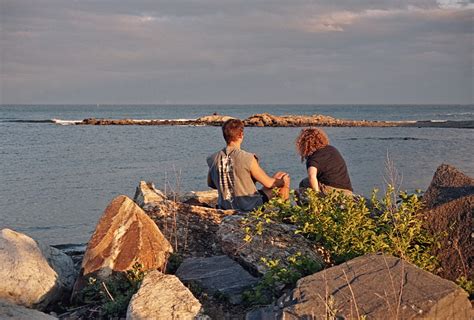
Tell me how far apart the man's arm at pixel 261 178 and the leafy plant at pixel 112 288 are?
9.37ft

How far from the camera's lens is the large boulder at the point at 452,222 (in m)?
6.28

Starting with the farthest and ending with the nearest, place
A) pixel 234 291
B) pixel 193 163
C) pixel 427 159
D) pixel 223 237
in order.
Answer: pixel 427 159 < pixel 193 163 < pixel 223 237 < pixel 234 291

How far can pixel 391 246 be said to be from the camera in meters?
6.48

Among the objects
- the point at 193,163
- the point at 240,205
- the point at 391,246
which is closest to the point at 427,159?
the point at 193,163

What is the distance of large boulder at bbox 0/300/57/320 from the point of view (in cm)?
567

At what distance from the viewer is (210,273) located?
6602 mm

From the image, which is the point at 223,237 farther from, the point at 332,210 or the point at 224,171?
the point at 224,171

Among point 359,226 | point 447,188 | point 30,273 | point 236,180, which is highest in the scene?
point 447,188

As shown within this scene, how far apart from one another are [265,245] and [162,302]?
171 cm

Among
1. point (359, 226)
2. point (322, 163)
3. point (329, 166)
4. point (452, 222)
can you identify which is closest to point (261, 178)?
point (322, 163)

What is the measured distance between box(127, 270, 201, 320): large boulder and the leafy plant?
0.65m

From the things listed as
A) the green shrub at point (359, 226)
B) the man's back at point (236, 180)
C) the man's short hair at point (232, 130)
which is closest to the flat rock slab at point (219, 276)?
the green shrub at point (359, 226)

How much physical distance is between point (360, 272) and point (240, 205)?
3.85 m

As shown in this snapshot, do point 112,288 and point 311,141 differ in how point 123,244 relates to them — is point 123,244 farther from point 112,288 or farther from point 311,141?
point 311,141
